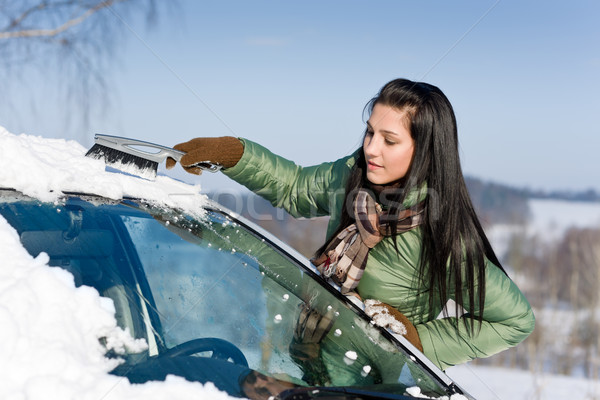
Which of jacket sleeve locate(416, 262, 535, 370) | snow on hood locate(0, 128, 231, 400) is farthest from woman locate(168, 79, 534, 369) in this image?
snow on hood locate(0, 128, 231, 400)

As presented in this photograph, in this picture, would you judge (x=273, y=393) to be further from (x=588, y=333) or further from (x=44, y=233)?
(x=588, y=333)

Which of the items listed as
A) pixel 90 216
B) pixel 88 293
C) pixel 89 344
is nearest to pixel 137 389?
pixel 89 344

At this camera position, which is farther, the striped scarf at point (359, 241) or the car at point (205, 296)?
the striped scarf at point (359, 241)

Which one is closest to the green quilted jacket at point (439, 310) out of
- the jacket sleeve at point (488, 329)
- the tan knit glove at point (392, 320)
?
the jacket sleeve at point (488, 329)

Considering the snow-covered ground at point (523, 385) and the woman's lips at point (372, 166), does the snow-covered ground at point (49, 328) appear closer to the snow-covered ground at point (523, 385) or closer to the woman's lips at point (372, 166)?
the woman's lips at point (372, 166)

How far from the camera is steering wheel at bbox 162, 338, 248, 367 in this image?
1.40 metres

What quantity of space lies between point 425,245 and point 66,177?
1210mm

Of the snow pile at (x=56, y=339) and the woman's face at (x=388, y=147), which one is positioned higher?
the woman's face at (x=388, y=147)

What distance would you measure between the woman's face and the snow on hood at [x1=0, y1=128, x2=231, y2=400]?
3.50 feet

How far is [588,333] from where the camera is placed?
29891 mm

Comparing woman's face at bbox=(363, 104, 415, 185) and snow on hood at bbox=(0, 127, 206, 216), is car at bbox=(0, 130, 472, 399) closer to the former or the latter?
snow on hood at bbox=(0, 127, 206, 216)

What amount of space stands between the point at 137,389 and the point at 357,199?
3.77ft

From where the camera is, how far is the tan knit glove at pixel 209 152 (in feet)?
7.39

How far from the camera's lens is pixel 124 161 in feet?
6.73
